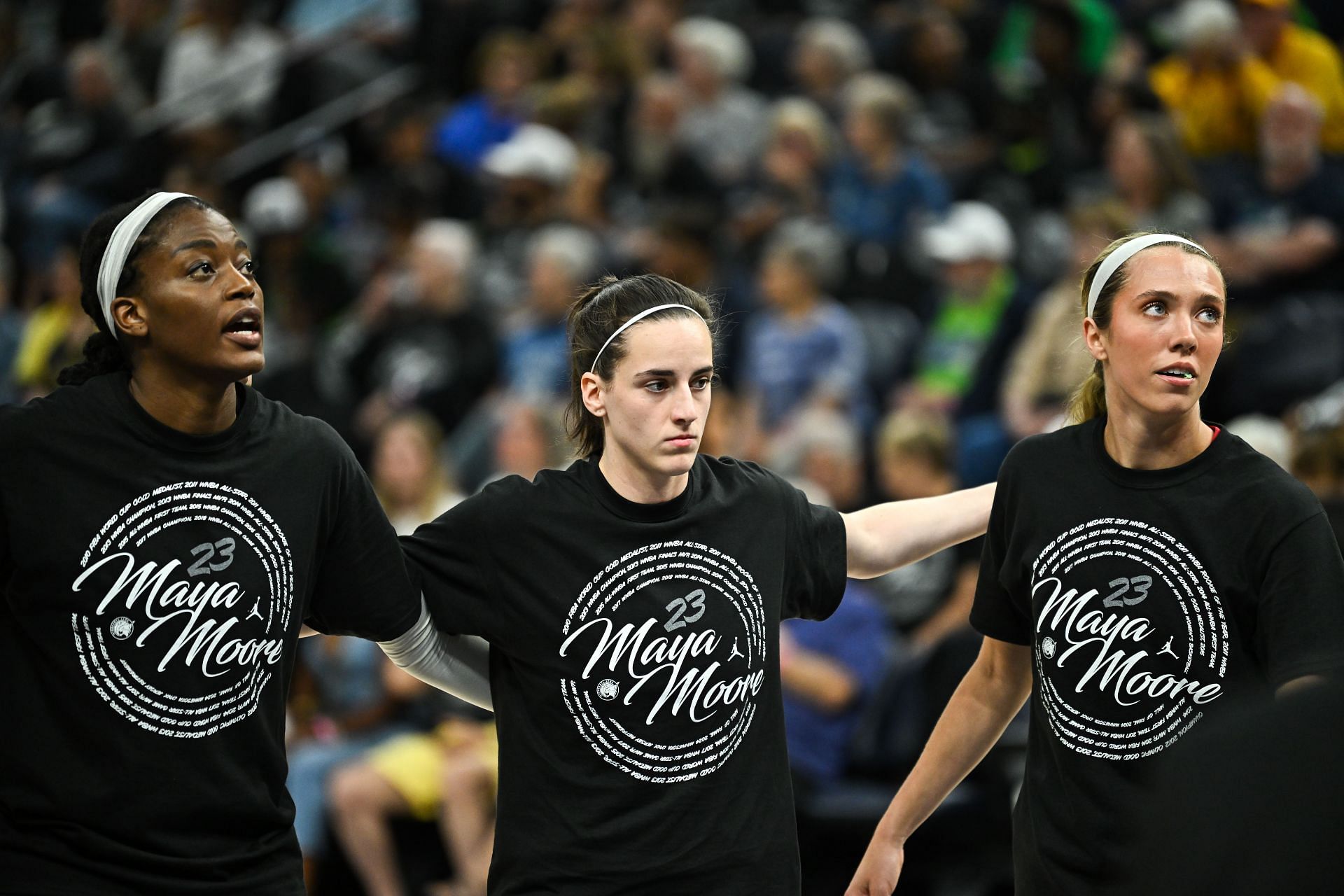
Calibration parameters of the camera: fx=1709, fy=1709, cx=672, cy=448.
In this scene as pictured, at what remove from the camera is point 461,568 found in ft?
10.6

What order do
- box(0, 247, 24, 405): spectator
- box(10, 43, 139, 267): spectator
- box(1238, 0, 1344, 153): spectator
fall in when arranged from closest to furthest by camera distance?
box(1238, 0, 1344, 153): spectator < box(0, 247, 24, 405): spectator < box(10, 43, 139, 267): spectator

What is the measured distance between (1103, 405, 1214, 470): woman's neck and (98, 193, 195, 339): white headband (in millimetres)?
1781

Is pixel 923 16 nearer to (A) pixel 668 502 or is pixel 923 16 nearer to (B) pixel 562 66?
(B) pixel 562 66

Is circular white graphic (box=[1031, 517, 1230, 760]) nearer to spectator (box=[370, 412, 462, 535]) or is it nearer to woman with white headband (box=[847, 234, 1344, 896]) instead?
woman with white headband (box=[847, 234, 1344, 896])

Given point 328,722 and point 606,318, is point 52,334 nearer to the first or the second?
point 328,722

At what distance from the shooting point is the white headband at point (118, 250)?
303 centimetres

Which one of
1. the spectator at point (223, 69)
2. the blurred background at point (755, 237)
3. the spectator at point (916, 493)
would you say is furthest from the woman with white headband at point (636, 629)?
the spectator at point (223, 69)

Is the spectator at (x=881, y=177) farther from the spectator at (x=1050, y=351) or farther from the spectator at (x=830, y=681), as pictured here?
the spectator at (x=830, y=681)

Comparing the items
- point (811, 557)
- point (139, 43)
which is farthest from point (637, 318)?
point (139, 43)

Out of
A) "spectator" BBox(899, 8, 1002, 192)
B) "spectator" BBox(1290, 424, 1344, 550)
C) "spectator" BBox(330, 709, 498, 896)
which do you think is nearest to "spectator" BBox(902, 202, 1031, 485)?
"spectator" BBox(899, 8, 1002, 192)

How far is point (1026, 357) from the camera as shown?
6859 millimetres

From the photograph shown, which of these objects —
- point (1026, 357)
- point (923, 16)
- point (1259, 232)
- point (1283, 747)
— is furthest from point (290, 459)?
point (923, 16)

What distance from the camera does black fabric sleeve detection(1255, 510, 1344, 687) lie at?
2791 millimetres

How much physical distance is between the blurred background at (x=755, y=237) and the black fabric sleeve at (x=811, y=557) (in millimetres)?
1704
